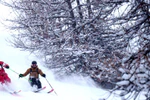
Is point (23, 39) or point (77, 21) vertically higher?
point (77, 21)

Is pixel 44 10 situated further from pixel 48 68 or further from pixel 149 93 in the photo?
pixel 149 93

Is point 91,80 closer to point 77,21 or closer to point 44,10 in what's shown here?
point 77,21

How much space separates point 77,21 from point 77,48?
1768 mm

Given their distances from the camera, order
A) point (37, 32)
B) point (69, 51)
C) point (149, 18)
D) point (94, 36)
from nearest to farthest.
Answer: point (149, 18), point (94, 36), point (69, 51), point (37, 32)

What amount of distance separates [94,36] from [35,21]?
413 centimetres

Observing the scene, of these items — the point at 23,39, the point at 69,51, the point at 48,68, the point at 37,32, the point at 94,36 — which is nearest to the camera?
the point at 94,36

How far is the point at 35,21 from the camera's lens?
14789 mm

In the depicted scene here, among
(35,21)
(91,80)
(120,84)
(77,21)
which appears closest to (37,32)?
(35,21)

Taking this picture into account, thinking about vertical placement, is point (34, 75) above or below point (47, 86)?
above

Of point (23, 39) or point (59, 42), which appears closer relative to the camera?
point (59, 42)

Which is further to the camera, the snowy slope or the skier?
the skier

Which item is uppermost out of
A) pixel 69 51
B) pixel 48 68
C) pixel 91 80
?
pixel 69 51

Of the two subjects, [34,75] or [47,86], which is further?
[47,86]

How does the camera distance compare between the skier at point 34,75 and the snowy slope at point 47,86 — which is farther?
the skier at point 34,75
